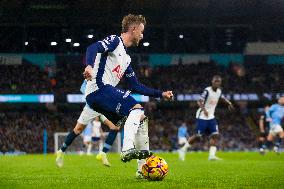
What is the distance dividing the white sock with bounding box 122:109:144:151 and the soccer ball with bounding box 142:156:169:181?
57 centimetres

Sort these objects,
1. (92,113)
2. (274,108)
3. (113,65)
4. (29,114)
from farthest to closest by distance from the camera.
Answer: (29,114)
(274,108)
(92,113)
(113,65)

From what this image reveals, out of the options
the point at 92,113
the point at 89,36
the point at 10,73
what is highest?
the point at 89,36

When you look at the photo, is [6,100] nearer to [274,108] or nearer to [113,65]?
[274,108]

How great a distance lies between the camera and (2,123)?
39.8 meters

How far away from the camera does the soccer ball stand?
7406 millimetres

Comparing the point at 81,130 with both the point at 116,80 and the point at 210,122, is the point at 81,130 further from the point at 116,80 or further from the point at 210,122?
the point at 210,122

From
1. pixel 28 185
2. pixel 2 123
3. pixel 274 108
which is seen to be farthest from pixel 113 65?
pixel 2 123

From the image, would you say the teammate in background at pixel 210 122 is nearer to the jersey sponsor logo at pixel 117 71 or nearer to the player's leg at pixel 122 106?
the jersey sponsor logo at pixel 117 71

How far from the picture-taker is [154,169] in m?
7.42

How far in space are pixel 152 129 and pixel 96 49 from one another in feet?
111

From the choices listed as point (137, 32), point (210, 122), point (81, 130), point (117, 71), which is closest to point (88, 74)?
point (117, 71)

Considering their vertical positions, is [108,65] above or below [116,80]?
above

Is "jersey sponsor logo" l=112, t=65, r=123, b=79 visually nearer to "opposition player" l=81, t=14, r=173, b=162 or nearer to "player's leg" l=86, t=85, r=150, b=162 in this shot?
"opposition player" l=81, t=14, r=173, b=162

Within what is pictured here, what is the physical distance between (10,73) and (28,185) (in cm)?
3440
